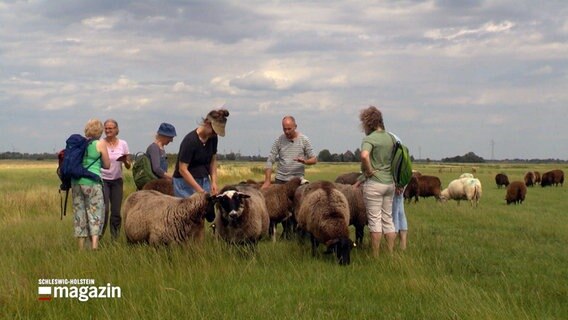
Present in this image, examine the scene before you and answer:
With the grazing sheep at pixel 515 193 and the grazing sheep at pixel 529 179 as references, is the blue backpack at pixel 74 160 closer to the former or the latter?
the grazing sheep at pixel 515 193

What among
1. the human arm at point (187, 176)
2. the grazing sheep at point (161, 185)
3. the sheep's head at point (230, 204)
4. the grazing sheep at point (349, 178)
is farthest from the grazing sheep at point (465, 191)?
the human arm at point (187, 176)

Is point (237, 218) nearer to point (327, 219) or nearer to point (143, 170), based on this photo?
point (327, 219)

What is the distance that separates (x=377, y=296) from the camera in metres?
6.17

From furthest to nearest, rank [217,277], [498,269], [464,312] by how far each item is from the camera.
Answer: [498,269] → [217,277] → [464,312]

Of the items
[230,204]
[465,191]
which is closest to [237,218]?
[230,204]

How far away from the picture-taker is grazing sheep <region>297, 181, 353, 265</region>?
312 inches

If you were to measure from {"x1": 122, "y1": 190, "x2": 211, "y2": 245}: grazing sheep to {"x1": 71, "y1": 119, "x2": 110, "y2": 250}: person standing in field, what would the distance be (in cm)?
53

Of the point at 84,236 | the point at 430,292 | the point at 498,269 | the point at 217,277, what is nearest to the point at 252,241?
the point at 217,277

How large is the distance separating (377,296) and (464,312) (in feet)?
3.70

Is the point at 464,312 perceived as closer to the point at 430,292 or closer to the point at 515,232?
the point at 430,292

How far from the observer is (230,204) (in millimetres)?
7852

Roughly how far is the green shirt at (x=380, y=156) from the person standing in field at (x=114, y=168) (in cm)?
406

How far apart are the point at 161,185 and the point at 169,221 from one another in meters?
2.48

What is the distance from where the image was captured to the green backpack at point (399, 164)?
8.41 m
